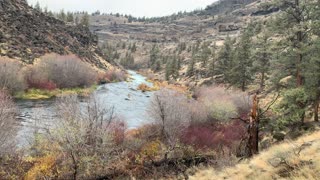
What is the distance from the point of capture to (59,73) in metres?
86.8

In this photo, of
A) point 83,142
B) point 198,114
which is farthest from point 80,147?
point 198,114

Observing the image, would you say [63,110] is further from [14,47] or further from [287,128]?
[14,47]

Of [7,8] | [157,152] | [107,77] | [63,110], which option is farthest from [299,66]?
[7,8]

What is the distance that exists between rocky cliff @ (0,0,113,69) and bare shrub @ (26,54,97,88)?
530 cm

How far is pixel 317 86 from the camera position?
98.1ft

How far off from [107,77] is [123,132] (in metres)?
74.3

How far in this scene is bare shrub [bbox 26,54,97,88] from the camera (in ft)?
263

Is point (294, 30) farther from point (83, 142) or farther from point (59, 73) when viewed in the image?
point (59, 73)

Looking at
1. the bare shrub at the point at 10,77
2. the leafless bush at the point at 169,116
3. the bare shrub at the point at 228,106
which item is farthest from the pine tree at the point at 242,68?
the bare shrub at the point at 10,77

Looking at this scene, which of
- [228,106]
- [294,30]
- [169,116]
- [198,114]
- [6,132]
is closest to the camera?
[294,30]

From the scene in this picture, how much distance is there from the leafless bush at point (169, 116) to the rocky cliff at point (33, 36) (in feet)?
187

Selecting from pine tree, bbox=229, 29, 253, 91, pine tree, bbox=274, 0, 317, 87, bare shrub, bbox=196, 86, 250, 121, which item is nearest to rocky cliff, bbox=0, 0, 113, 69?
pine tree, bbox=229, 29, 253, 91

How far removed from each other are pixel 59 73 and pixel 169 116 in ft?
174

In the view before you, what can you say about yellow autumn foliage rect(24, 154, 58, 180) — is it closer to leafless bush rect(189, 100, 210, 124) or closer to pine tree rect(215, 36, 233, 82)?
leafless bush rect(189, 100, 210, 124)
